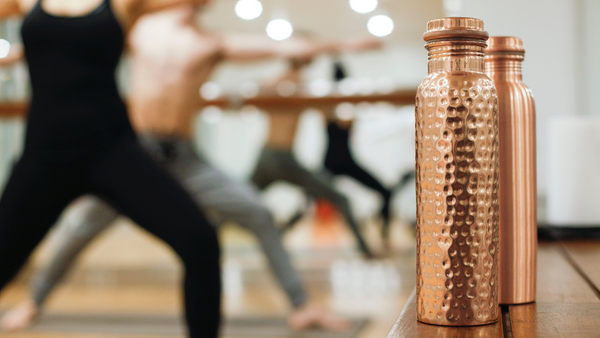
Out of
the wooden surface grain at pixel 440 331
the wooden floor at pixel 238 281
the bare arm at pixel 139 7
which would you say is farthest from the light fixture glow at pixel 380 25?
the wooden surface grain at pixel 440 331

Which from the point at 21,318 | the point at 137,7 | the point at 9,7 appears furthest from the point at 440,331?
the point at 21,318

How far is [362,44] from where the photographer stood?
293 centimetres

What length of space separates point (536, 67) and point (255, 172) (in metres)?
1.74

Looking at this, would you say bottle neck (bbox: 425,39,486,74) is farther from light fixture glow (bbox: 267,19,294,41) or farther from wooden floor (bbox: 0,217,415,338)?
light fixture glow (bbox: 267,19,294,41)

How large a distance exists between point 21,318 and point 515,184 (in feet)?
7.02

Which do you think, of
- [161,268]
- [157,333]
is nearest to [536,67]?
[157,333]

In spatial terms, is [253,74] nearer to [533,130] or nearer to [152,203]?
[152,203]

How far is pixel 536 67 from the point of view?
1276mm

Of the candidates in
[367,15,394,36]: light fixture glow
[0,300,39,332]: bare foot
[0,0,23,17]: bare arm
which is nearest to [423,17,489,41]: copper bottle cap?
[0,0,23,17]: bare arm

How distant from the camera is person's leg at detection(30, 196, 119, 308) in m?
2.05

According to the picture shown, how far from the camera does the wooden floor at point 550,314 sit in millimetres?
355

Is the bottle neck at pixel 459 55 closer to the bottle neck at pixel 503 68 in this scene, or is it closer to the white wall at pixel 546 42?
the bottle neck at pixel 503 68

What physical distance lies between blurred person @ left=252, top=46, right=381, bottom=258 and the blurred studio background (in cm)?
7

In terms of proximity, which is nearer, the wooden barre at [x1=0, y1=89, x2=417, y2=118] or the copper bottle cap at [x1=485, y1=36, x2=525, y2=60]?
the copper bottle cap at [x1=485, y1=36, x2=525, y2=60]
